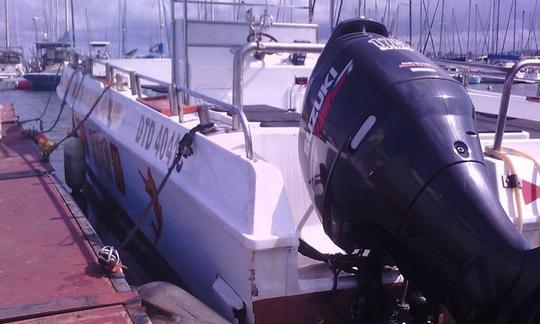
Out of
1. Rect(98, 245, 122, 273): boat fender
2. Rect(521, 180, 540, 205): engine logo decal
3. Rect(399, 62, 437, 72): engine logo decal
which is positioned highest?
Rect(399, 62, 437, 72): engine logo decal

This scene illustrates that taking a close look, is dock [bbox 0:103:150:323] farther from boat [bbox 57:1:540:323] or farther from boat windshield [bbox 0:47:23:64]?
boat windshield [bbox 0:47:23:64]

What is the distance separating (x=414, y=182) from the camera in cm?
212

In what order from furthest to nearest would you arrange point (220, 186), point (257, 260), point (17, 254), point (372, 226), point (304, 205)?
point (304, 205) < point (17, 254) < point (220, 186) < point (257, 260) < point (372, 226)

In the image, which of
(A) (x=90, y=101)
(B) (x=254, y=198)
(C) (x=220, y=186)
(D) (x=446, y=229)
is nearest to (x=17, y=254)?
(C) (x=220, y=186)

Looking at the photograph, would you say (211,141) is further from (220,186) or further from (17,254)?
(17,254)

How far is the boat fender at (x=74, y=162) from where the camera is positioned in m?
6.63

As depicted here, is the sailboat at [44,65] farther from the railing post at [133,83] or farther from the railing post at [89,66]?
the railing post at [133,83]

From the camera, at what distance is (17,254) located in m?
3.31

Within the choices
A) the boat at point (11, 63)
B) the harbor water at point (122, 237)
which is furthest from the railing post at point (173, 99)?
the boat at point (11, 63)

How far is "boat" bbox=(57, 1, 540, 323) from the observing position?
200cm

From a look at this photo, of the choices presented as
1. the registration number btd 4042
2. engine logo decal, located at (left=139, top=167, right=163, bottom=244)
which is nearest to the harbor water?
engine logo decal, located at (left=139, top=167, right=163, bottom=244)

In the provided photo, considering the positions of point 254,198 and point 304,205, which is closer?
point 254,198

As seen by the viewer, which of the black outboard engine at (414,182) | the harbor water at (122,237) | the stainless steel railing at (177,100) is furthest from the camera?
the harbor water at (122,237)

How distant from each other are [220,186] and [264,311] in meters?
0.72
